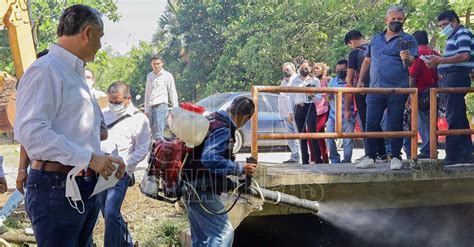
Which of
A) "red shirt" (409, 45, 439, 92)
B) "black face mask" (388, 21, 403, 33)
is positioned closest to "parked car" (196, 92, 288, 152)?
"red shirt" (409, 45, 439, 92)

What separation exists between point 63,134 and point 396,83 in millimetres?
5061

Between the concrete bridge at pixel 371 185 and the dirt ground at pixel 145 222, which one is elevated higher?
the concrete bridge at pixel 371 185

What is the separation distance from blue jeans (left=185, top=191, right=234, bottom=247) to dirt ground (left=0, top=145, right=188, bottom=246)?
6.49 ft

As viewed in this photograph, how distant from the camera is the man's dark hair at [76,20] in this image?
11.2ft

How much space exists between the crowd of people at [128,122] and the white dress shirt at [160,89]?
2317 mm

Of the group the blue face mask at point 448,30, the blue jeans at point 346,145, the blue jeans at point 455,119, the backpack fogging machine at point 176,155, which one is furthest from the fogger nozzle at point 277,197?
the blue face mask at point 448,30

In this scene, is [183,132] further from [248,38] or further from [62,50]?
[248,38]

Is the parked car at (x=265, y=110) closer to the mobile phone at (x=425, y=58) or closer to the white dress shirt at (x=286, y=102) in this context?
the white dress shirt at (x=286, y=102)

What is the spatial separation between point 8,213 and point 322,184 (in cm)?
355

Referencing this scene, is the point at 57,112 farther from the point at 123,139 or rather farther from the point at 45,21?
the point at 45,21

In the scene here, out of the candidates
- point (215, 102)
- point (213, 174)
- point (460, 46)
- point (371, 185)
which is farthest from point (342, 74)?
point (215, 102)

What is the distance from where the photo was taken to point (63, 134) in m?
3.34

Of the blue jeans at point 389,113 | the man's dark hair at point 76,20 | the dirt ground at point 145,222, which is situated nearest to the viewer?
the man's dark hair at point 76,20

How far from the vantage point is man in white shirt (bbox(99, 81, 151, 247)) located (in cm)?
602
